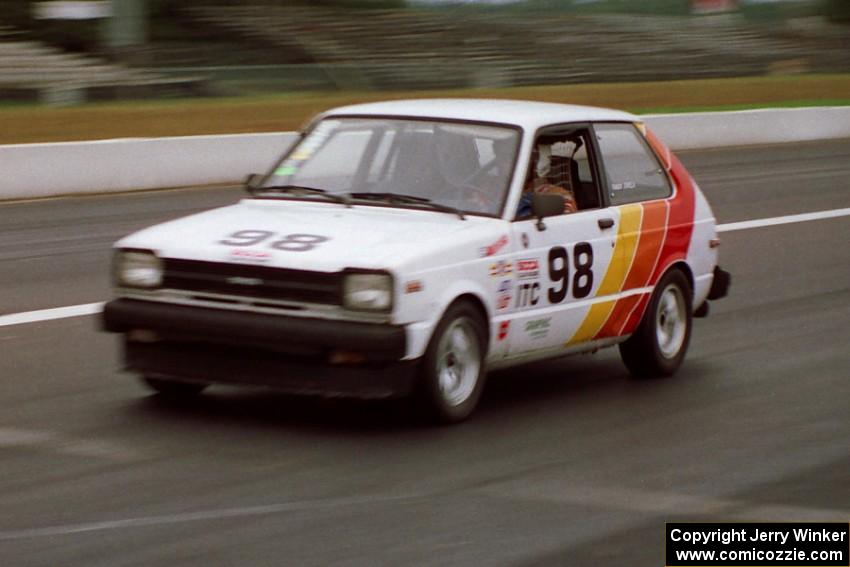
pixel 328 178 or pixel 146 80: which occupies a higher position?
pixel 328 178

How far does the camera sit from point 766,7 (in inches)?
1966

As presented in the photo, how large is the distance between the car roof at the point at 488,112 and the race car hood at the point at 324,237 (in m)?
0.75

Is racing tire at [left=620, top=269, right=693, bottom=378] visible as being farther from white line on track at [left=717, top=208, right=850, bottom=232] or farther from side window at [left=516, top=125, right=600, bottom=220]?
white line on track at [left=717, top=208, right=850, bottom=232]

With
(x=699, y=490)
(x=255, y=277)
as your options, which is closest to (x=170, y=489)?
(x=255, y=277)

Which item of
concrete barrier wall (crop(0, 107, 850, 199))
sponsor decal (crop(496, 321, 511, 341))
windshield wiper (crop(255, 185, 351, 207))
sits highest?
windshield wiper (crop(255, 185, 351, 207))

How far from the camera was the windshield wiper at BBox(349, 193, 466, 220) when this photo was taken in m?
7.65

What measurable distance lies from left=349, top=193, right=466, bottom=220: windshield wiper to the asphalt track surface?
98 cm

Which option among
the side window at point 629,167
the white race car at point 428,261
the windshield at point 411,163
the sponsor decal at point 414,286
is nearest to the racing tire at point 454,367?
the white race car at point 428,261

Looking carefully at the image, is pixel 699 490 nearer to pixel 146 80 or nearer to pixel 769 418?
pixel 769 418

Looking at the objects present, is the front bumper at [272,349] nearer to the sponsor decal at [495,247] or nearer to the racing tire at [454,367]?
the racing tire at [454,367]

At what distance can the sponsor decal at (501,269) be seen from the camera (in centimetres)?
740

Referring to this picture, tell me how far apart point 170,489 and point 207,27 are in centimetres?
3700

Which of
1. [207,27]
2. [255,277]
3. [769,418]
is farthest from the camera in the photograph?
[207,27]

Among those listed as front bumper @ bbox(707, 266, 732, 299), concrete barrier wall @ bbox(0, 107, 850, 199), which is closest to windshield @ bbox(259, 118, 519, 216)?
front bumper @ bbox(707, 266, 732, 299)
